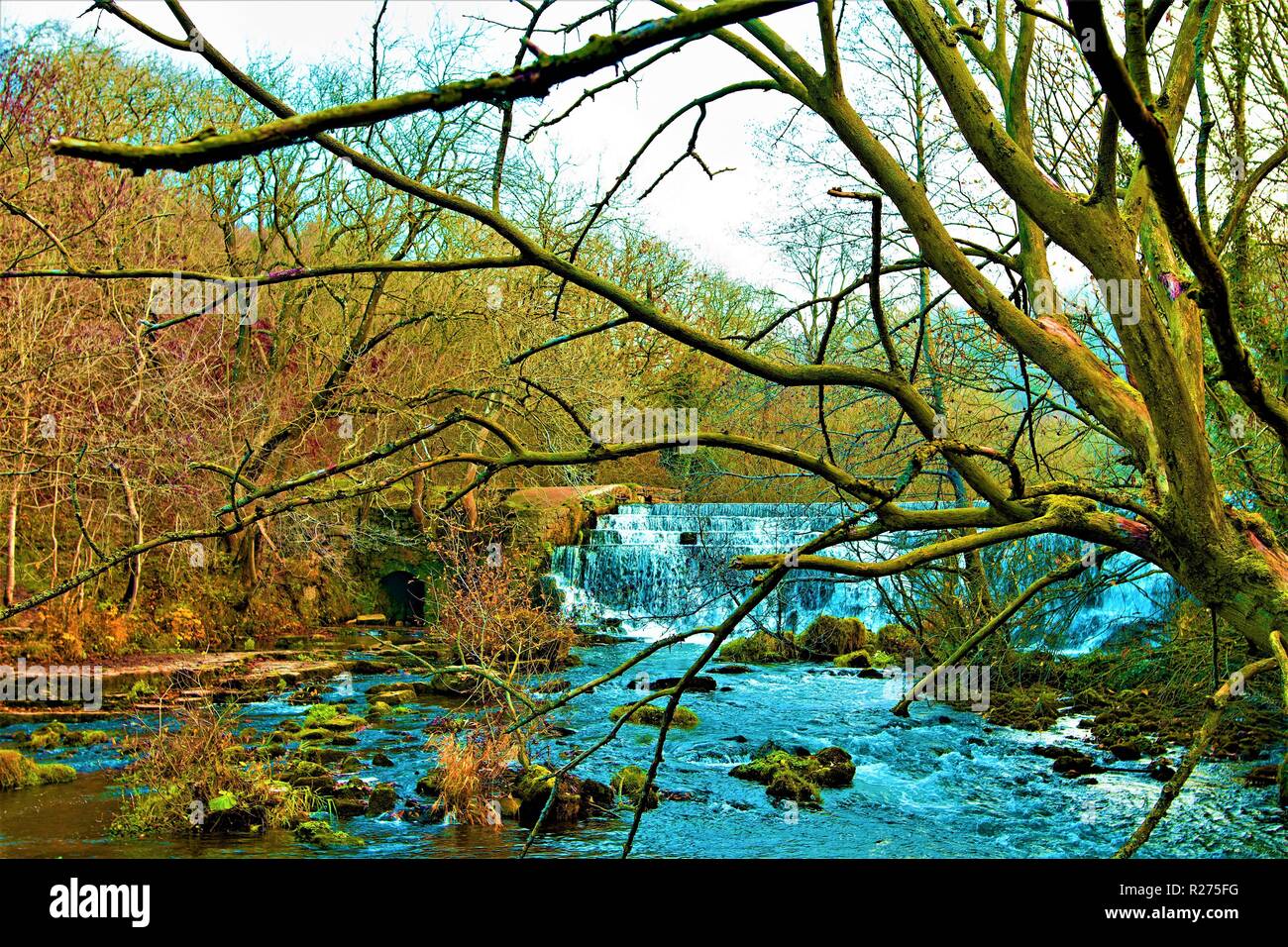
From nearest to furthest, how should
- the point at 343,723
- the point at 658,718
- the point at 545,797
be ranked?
the point at 545,797 → the point at 343,723 → the point at 658,718

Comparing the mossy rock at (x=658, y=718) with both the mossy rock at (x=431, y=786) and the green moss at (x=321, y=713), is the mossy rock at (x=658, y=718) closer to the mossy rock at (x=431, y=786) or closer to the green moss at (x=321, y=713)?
the mossy rock at (x=431, y=786)

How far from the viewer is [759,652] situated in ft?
56.2

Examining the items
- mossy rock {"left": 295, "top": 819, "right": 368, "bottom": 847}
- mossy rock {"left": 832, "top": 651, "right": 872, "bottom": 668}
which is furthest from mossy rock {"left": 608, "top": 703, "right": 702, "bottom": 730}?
mossy rock {"left": 832, "top": 651, "right": 872, "bottom": 668}

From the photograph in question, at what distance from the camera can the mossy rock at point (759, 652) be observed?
17.0 m

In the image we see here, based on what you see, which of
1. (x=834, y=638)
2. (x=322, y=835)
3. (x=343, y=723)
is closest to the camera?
(x=322, y=835)

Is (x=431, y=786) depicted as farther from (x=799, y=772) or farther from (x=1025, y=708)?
(x=1025, y=708)

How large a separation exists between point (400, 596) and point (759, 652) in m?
8.16

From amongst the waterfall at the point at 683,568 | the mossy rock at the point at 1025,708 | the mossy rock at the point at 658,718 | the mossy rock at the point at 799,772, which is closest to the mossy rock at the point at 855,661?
the waterfall at the point at 683,568

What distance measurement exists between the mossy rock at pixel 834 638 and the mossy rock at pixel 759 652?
1.15ft

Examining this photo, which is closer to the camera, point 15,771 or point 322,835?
point 322,835

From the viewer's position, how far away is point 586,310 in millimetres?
22453

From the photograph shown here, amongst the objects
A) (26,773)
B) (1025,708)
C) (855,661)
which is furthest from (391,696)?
(1025,708)

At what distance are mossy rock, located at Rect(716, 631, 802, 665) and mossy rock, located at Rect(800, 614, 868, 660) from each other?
35 centimetres
